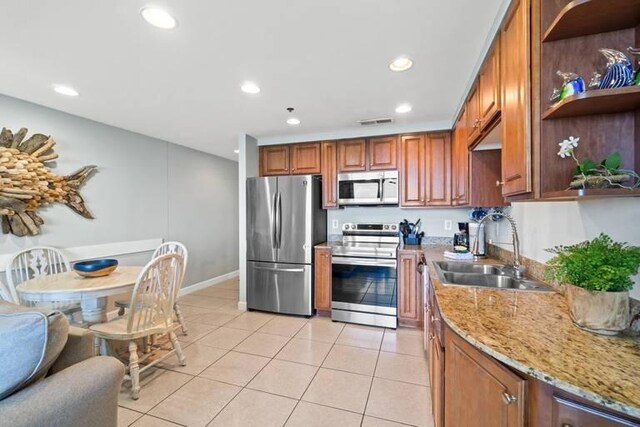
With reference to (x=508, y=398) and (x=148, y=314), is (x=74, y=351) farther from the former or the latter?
(x=508, y=398)

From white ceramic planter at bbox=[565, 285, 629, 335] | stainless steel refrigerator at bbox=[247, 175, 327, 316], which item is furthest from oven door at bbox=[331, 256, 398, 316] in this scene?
white ceramic planter at bbox=[565, 285, 629, 335]

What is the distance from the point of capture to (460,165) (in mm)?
2721

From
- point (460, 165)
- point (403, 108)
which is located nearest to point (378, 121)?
point (403, 108)

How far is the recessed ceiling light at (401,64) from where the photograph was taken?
1909 millimetres

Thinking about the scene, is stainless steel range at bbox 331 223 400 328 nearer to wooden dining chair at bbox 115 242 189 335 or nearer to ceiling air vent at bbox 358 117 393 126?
ceiling air vent at bbox 358 117 393 126

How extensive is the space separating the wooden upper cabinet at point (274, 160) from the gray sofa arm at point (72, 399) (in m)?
2.94

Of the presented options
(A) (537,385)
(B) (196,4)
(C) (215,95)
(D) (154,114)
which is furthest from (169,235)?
(A) (537,385)

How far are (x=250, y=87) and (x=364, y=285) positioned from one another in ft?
7.78

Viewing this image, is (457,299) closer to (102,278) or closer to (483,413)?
(483,413)

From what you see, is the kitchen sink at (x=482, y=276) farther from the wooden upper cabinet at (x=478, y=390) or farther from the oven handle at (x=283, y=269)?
the oven handle at (x=283, y=269)

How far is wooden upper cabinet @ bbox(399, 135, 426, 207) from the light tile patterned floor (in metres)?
1.51

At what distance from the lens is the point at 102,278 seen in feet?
7.37

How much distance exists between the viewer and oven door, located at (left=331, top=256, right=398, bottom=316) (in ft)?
10.2

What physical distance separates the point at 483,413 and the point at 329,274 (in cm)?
242
